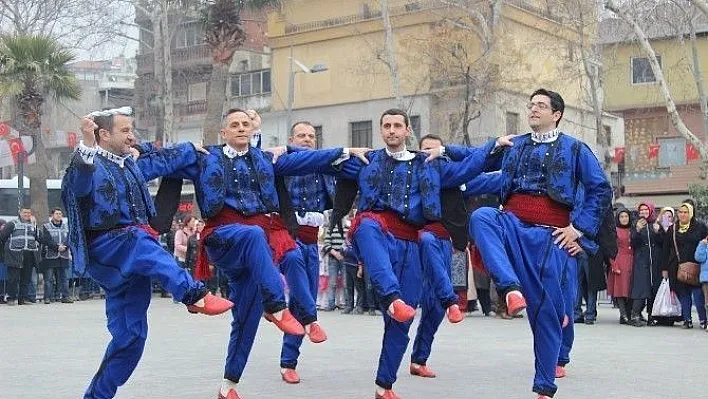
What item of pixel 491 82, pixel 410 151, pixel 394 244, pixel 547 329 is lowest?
pixel 547 329

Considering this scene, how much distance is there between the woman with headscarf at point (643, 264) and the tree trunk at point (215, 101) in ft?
55.3

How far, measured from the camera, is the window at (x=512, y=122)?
Answer: 39791 millimetres

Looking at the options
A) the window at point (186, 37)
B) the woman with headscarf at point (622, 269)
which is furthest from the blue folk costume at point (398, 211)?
the window at point (186, 37)

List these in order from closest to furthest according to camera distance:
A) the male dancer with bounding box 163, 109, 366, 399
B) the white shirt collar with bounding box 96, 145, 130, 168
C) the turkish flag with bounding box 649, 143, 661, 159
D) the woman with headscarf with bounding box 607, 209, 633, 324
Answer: the white shirt collar with bounding box 96, 145, 130, 168 → the male dancer with bounding box 163, 109, 366, 399 → the woman with headscarf with bounding box 607, 209, 633, 324 → the turkish flag with bounding box 649, 143, 661, 159

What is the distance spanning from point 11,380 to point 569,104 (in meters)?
35.1

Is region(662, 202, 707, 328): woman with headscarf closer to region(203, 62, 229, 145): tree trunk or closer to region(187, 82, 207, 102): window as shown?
region(203, 62, 229, 145): tree trunk

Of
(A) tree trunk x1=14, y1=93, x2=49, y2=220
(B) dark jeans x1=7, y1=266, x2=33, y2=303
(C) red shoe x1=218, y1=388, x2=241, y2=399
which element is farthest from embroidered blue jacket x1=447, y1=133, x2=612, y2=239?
(A) tree trunk x1=14, y1=93, x2=49, y2=220

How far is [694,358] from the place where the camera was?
12141mm

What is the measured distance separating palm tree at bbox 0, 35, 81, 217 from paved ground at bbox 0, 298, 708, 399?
13114 millimetres

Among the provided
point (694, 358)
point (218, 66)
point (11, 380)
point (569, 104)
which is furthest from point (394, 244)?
point (569, 104)

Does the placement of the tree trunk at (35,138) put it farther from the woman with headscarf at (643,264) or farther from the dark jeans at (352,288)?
the woman with headscarf at (643,264)

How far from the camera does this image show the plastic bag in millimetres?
17219

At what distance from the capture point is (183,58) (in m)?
54.4

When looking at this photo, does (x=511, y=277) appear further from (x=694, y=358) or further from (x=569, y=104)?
(x=569, y=104)
